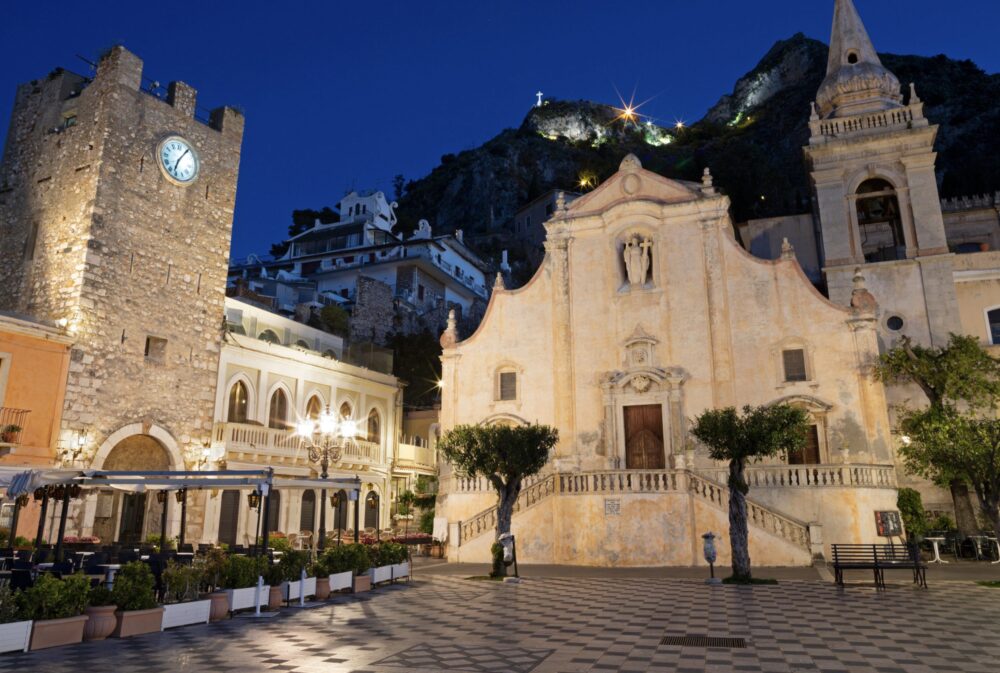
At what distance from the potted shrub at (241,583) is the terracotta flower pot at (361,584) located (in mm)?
3311

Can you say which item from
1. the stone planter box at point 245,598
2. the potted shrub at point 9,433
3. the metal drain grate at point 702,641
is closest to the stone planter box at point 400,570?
the stone planter box at point 245,598

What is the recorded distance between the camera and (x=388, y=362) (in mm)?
37500

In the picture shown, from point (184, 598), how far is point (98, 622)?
196 centimetres

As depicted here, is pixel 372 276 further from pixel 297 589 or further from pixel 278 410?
pixel 297 589

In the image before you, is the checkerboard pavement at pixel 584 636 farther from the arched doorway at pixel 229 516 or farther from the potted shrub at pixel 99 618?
the arched doorway at pixel 229 516

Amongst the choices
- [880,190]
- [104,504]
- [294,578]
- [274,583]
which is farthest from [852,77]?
[104,504]

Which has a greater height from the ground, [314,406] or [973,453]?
[314,406]

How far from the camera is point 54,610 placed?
30.6ft

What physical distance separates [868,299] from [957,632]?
1710cm

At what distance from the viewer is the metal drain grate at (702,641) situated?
365 inches

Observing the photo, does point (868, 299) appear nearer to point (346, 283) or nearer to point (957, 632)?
point (957, 632)

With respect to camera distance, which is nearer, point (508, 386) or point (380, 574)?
point (380, 574)

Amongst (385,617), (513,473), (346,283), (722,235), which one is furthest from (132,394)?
(346,283)

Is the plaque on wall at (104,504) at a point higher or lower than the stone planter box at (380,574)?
higher
